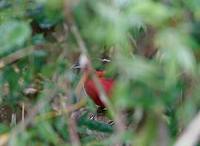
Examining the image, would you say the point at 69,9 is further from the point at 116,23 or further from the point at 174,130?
the point at 174,130

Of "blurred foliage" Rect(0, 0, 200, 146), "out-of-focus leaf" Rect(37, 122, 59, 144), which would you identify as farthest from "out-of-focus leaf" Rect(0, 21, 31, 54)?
"out-of-focus leaf" Rect(37, 122, 59, 144)

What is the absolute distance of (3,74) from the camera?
1216 millimetres

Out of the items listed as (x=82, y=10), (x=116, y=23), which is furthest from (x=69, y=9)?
(x=116, y=23)

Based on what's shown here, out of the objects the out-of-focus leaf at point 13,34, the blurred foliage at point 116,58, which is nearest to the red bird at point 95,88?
the blurred foliage at point 116,58

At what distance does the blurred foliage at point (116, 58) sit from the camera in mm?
738

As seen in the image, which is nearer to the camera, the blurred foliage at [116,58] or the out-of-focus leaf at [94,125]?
the blurred foliage at [116,58]

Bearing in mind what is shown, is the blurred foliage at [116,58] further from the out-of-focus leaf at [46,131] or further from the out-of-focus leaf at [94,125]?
the out-of-focus leaf at [94,125]

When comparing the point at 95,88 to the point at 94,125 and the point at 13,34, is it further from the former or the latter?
the point at 13,34

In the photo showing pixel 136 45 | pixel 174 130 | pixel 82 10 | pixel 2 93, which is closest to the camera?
pixel 82 10

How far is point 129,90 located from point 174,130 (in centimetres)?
40

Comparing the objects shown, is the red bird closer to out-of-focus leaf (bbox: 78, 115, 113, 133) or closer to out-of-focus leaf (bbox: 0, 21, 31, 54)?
out-of-focus leaf (bbox: 78, 115, 113, 133)

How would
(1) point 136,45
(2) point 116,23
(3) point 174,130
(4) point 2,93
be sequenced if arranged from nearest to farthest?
1. (2) point 116,23
2. (1) point 136,45
3. (3) point 174,130
4. (4) point 2,93

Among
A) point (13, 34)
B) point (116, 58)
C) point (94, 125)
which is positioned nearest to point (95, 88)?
point (94, 125)

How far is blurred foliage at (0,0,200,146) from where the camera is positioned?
74 cm
